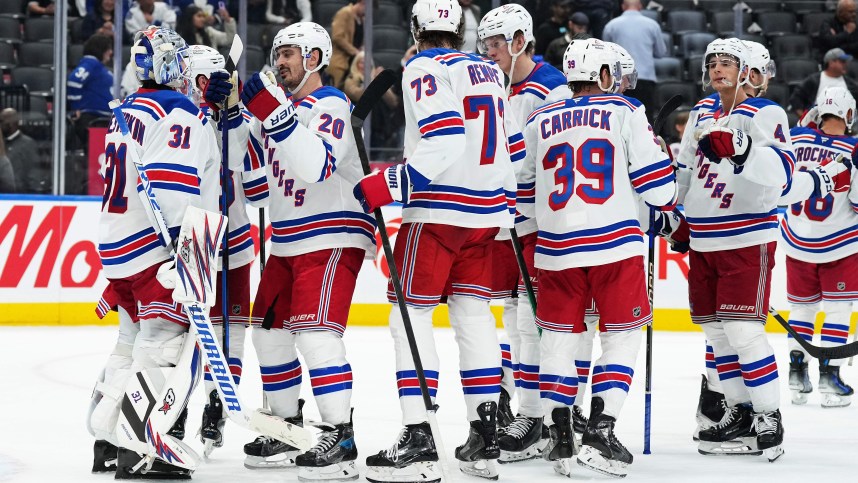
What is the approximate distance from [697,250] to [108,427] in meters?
2.20

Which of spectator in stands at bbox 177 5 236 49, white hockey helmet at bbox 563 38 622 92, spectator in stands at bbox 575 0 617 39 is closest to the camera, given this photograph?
white hockey helmet at bbox 563 38 622 92

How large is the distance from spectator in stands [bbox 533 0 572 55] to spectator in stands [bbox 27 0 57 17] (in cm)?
349

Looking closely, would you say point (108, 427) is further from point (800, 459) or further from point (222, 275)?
point (800, 459)

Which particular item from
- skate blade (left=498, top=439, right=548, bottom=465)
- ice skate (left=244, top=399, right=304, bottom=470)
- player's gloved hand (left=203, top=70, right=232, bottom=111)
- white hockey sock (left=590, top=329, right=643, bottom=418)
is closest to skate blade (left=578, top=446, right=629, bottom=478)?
white hockey sock (left=590, top=329, right=643, bottom=418)

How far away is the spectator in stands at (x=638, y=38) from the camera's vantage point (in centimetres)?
929

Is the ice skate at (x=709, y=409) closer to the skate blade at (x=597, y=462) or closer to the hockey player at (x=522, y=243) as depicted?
the hockey player at (x=522, y=243)

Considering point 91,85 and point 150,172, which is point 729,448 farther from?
point 91,85

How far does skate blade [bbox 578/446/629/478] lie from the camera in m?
3.94

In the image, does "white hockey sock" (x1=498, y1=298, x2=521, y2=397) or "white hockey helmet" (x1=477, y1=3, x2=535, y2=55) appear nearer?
"white hockey helmet" (x1=477, y1=3, x2=535, y2=55)

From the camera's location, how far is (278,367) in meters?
4.14

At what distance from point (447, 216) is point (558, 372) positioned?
64 cm

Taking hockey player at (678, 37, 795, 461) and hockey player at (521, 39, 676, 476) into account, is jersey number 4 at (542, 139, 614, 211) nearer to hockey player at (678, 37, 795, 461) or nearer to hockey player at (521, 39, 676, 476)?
hockey player at (521, 39, 676, 476)

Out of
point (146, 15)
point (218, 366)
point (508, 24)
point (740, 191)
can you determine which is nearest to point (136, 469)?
point (218, 366)

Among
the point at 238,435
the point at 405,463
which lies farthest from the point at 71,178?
the point at 405,463
